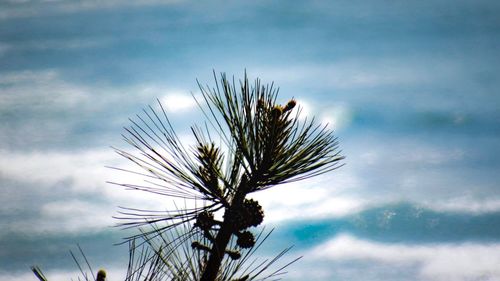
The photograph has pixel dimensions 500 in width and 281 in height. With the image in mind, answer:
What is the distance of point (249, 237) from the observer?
3.85 meters

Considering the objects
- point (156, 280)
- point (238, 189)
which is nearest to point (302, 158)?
point (238, 189)

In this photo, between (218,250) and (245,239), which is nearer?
(218,250)

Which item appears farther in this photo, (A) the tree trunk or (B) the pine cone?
(B) the pine cone

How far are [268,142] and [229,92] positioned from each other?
1.79ft

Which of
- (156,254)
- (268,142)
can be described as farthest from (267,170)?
(156,254)

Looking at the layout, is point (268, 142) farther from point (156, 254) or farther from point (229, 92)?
point (156, 254)

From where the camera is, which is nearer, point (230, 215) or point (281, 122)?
point (230, 215)

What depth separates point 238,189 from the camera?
401 centimetres

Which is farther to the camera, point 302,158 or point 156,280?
point 302,158

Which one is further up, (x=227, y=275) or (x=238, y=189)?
(x=238, y=189)

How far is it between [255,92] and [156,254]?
1.57 m

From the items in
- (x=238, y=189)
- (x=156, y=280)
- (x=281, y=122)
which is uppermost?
(x=281, y=122)

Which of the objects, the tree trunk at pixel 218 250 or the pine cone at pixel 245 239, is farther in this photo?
the pine cone at pixel 245 239

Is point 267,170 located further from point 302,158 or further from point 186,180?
point 186,180
